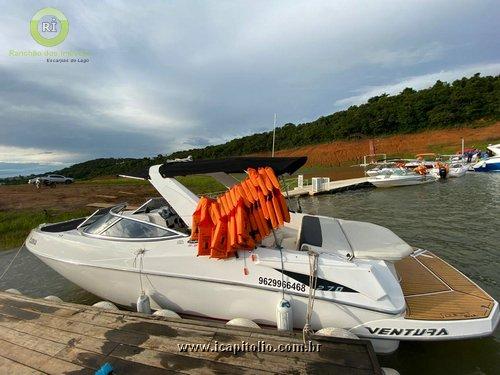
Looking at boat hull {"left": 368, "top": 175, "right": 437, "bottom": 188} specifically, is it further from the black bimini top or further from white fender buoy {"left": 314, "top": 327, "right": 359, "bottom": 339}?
white fender buoy {"left": 314, "top": 327, "right": 359, "bottom": 339}

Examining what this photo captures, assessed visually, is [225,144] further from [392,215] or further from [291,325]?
[291,325]

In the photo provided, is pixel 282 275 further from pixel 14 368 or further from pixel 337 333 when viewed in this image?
pixel 14 368

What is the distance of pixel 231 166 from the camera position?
525 cm

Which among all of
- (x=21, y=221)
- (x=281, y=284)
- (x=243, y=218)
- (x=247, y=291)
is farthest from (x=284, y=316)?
(x=21, y=221)

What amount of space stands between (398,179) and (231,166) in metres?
21.5

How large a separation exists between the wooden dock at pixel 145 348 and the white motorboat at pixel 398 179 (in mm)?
21799

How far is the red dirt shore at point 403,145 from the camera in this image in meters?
54.7

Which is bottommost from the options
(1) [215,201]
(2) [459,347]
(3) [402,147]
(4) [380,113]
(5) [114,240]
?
(2) [459,347]

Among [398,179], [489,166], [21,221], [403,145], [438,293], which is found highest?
[403,145]

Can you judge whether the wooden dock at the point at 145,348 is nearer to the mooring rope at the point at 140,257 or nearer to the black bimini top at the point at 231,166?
the mooring rope at the point at 140,257

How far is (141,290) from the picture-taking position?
5.05m

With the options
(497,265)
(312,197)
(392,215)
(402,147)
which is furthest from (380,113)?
(497,265)

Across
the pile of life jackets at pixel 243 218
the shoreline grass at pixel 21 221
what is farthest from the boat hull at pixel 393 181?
the pile of life jackets at pixel 243 218

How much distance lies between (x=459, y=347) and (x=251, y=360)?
3188 millimetres
